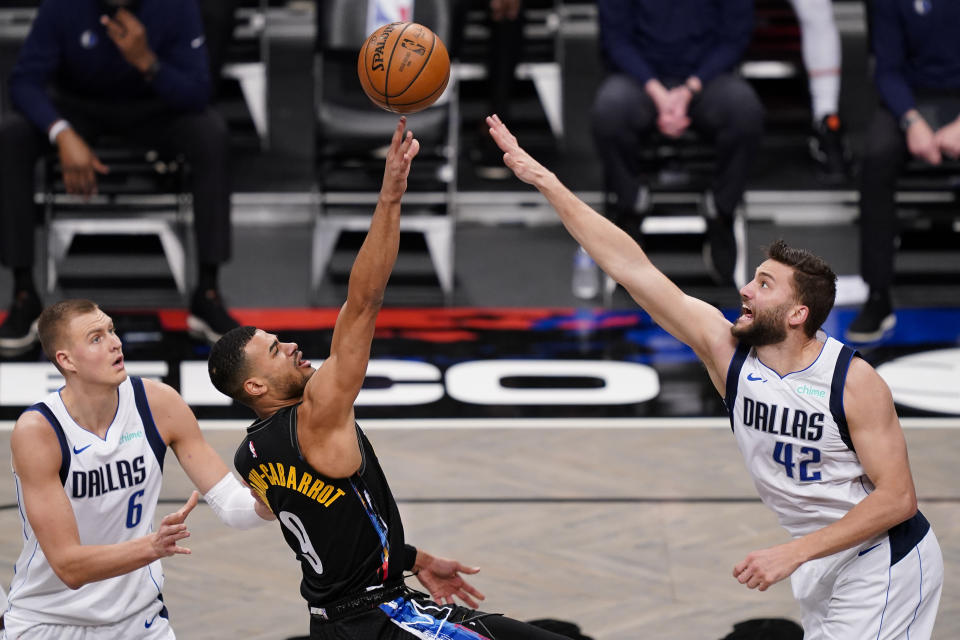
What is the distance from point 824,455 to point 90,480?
5.95 ft

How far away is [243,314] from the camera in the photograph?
673 cm

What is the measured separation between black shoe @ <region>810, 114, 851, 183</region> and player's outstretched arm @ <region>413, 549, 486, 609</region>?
4936 millimetres

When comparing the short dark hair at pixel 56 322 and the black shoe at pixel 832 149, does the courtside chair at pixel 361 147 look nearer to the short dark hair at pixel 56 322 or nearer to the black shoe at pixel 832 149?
the black shoe at pixel 832 149

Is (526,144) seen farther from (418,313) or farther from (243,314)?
(243,314)

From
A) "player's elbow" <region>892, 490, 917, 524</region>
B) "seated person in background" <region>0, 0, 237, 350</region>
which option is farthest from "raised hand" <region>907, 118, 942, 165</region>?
"player's elbow" <region>892, 490, 917, 524</region>

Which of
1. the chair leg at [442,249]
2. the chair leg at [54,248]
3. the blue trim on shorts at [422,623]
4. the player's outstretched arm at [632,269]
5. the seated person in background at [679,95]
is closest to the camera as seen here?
the blue trim on shorts at [422,623]

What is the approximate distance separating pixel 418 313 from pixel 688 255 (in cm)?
161

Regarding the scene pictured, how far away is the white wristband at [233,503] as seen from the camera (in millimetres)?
3539

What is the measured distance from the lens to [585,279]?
7.08m

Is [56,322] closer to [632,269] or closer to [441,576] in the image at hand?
[441,576]

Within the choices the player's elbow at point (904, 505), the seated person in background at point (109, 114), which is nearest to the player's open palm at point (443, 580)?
the player's elbow at point (904, 505)

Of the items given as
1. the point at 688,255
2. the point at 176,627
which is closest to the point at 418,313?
the point at 688,255

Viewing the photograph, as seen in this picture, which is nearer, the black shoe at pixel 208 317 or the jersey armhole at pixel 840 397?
the jersey armhole at pixel 840 397

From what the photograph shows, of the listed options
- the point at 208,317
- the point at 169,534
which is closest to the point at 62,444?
the point at 169,534
